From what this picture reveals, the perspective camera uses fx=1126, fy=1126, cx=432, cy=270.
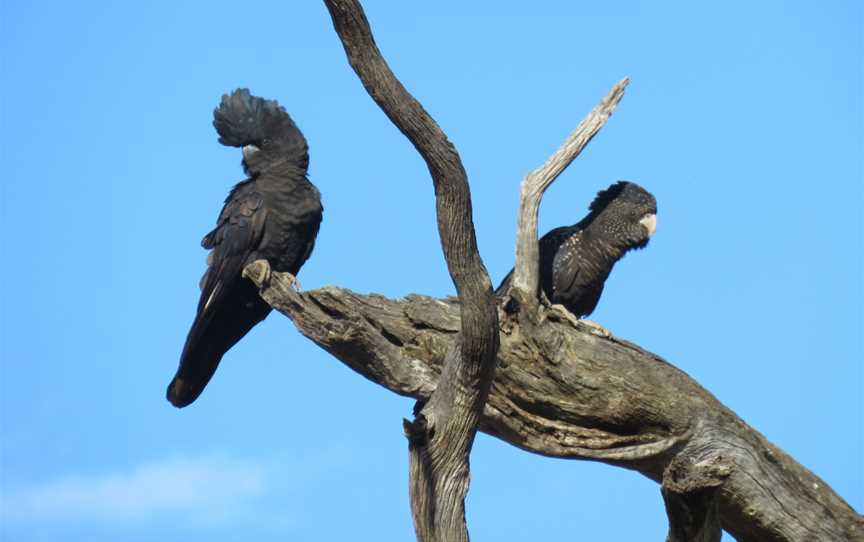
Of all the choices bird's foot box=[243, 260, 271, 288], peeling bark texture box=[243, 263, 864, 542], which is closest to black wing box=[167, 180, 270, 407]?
bird's foot box=[243, 260, 271, 288]

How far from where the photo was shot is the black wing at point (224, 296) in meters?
7.48

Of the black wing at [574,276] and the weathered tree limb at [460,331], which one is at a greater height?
the black wing at [574,276]

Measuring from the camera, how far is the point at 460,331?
490cm

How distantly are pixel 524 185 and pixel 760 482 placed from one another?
7.50 feet

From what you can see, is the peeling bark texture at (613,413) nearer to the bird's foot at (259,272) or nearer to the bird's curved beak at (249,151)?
the bird's foot at (259,272)

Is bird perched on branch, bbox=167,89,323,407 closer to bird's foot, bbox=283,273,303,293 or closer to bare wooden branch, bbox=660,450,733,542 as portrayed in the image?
bird's foot, bbox=283,273,303,293

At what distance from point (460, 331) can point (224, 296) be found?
299cm

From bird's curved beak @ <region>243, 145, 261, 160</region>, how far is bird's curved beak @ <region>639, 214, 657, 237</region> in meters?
2.90


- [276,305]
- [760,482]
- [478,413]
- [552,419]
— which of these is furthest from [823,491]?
[276,305]

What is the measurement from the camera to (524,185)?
7.07 m

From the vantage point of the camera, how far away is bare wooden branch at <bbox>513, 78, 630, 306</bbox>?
6.81m

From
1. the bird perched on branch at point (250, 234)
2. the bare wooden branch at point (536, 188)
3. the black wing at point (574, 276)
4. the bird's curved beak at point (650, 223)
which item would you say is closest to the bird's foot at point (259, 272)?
the bird perched on branch at point (250, 234)

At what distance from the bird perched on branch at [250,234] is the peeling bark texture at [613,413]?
0.61 meters

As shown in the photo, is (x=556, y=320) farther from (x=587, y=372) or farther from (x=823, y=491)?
(x=823, y=491)
